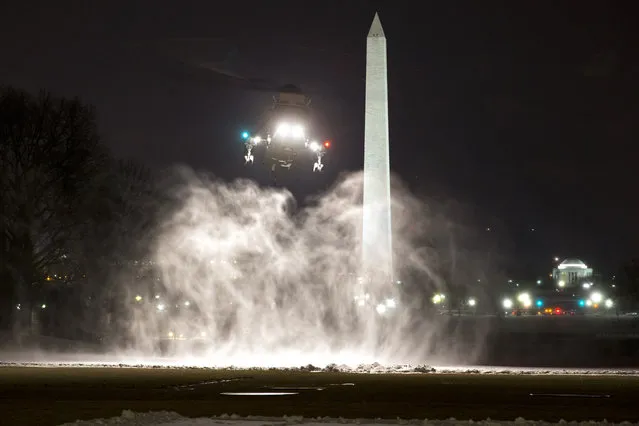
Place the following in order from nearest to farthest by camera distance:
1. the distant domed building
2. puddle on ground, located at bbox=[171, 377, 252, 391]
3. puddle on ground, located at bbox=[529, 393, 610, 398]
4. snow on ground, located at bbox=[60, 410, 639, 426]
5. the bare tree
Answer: snow on ground, located at bbox=[60, 410, 639, 426] < puddle on ground, located at bbox=[529, 393, 610, 398] < puddle on ground, located at bbox=[171, 377, 252, 391] < the bare tree < the distant domed building

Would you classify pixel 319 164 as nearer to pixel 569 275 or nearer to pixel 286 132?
pixel 286 132

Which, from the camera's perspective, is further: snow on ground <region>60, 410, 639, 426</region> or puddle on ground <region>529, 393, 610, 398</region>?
puddle on ground <region>529, 393, 610, 398</region>

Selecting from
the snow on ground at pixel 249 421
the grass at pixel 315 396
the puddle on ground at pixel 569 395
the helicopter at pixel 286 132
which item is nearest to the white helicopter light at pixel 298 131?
the helicopter at pixel 286 132

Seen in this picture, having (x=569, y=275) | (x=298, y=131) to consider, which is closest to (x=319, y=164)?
(x=298, y=131)

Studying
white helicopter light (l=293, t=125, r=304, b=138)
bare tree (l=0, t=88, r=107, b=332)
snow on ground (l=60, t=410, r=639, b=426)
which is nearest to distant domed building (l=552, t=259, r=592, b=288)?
bare tree (l=0, t=88, r=107, b=332)

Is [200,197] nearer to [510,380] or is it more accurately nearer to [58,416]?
[510,380]

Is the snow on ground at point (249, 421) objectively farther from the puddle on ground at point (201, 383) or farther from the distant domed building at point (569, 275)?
the distant domed building at point (569, 275)

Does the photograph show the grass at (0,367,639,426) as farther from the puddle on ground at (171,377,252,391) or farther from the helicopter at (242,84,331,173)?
the helicopter at (242,84,331,173)
